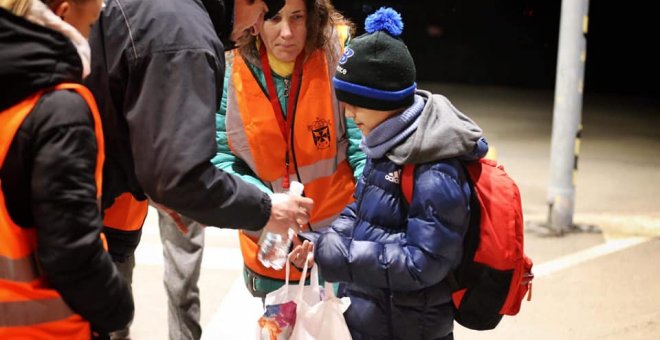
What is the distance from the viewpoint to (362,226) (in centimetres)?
307

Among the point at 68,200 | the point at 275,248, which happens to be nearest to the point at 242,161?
the point at 275,248

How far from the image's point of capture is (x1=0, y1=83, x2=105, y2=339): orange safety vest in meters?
2.10

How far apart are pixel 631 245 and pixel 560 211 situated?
618mm

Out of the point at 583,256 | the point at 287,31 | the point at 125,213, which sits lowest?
the point at 583,256

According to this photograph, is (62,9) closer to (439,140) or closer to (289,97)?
(439,140)

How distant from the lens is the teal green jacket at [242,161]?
11.9ft

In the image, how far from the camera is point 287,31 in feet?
11.7

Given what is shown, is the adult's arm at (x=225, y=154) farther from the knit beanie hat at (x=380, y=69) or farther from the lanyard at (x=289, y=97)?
the knit beanie hat at (x=380, y=69)

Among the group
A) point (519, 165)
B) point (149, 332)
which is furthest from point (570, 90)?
point (149, 332)

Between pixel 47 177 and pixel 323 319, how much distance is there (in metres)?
1.32

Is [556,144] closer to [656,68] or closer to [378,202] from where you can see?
[378,202]

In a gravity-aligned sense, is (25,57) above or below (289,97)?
above

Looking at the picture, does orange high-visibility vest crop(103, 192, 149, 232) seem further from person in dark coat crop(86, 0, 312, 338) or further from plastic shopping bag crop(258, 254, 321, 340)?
plastic shopping bag crop(258, 254, 321, 340)

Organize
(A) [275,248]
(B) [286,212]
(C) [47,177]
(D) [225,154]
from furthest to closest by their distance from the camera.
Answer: (D) [225,154]
(A) [275,248]
(B) [286,212]
(C) [47,177]
